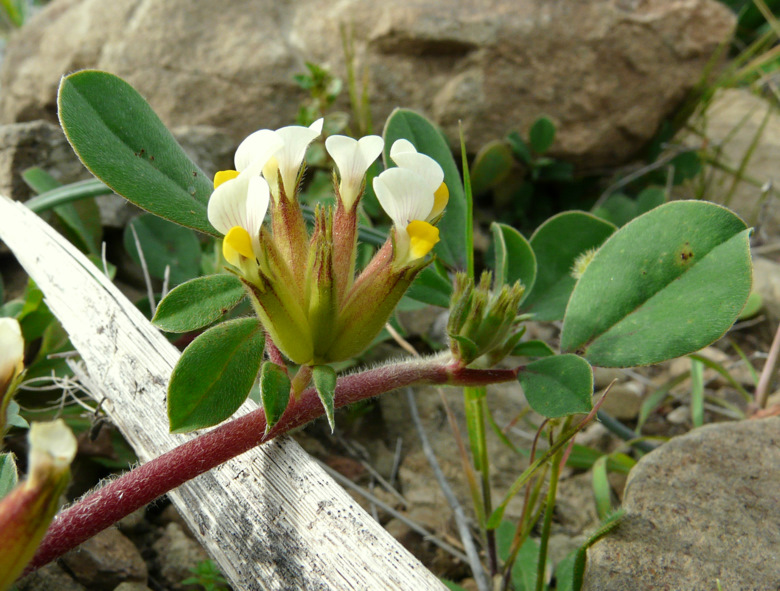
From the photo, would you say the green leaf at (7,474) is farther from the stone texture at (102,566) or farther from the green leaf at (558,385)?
the green leaf at (558,385)

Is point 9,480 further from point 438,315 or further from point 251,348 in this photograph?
point 438,315

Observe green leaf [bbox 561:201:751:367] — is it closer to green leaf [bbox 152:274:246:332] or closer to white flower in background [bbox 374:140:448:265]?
white flower in background [bbox 374:140:448:265]

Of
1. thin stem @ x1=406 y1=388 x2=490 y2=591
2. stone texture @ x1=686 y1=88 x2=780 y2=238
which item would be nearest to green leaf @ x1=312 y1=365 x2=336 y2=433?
thin stem @ x1=406 y1=388 x2=490 y2=591

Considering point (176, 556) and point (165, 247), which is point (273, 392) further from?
point (165, 247)

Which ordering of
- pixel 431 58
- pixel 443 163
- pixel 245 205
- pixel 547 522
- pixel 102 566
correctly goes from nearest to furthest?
pixel 245 205, pixel 547 522, pixel 102 566, pixel 443 163, pixel 431 58

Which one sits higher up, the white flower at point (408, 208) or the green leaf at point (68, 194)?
the white flower at point (408, 208)

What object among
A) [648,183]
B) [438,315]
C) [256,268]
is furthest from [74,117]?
[648,183]

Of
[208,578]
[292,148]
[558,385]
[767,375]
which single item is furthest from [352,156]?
[767,375]

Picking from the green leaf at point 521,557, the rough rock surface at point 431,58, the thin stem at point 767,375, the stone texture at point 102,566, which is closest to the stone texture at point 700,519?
the green leaf at point 521,557
